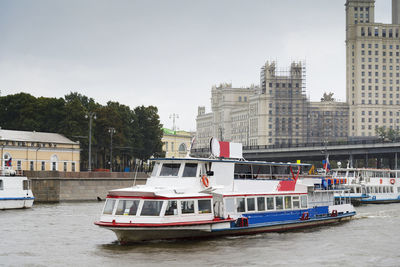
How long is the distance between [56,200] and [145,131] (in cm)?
4143

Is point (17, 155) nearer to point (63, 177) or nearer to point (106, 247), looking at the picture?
point (63, 177)

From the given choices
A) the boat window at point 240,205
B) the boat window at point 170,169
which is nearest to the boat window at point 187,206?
the boat window at point 170,169

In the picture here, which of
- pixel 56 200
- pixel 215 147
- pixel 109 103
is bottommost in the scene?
pixel 56 200

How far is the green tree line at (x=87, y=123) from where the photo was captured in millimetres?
98812

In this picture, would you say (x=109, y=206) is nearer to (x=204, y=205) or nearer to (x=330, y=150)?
(x=204, y=205)

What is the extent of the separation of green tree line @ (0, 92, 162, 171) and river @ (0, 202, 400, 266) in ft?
174

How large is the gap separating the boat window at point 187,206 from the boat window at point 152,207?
4.85ft

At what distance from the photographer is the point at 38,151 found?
89500 mm

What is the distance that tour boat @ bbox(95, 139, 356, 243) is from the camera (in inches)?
1357

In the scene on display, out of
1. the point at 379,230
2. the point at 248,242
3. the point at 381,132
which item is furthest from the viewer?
the point at 381,132

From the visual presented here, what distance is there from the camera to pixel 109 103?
362 feet

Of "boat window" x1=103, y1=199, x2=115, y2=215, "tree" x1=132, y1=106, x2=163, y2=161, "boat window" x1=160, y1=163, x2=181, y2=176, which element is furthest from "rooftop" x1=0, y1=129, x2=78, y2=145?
"boat window" x1=103, y1=199, x2=115, y2=215

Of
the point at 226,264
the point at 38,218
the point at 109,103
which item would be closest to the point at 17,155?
the point at 109,103

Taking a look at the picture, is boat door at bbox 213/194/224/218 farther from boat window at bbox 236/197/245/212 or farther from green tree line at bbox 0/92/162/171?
green tree line at bbox 0/92/162/171
